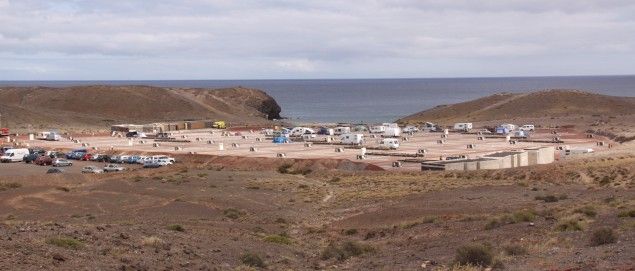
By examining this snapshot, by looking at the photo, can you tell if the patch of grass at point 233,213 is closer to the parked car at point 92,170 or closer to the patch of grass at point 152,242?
the patch of grass at point 152,242

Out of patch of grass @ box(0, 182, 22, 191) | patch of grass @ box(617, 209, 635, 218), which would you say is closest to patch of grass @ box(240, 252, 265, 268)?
patch of grass @ box(617, 209, 635, 218)

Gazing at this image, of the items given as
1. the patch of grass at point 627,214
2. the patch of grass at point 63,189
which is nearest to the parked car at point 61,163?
the patch of grass at point 63,189

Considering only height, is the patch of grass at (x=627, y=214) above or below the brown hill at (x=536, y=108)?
above

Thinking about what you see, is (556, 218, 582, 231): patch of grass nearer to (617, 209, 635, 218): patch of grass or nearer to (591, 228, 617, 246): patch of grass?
(617, 209, 635, 218): patch of grass

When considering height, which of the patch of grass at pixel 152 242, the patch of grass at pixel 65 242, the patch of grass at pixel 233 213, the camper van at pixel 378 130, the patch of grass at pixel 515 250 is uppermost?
the patch of grass at pixel 65 242

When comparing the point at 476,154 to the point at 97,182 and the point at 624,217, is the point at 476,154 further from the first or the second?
the point at 624,217

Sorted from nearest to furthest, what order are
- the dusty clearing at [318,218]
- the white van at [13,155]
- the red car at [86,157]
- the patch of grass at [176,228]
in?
1. the dusty clearing at [318,218]
2. the patch of grass at [176,228]
3. the white van at [13,155]
4. the red car at [86,157]

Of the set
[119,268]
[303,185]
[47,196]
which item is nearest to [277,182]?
[303,185]

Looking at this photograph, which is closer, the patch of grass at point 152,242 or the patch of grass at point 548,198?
the patch of grass at point 152,242
